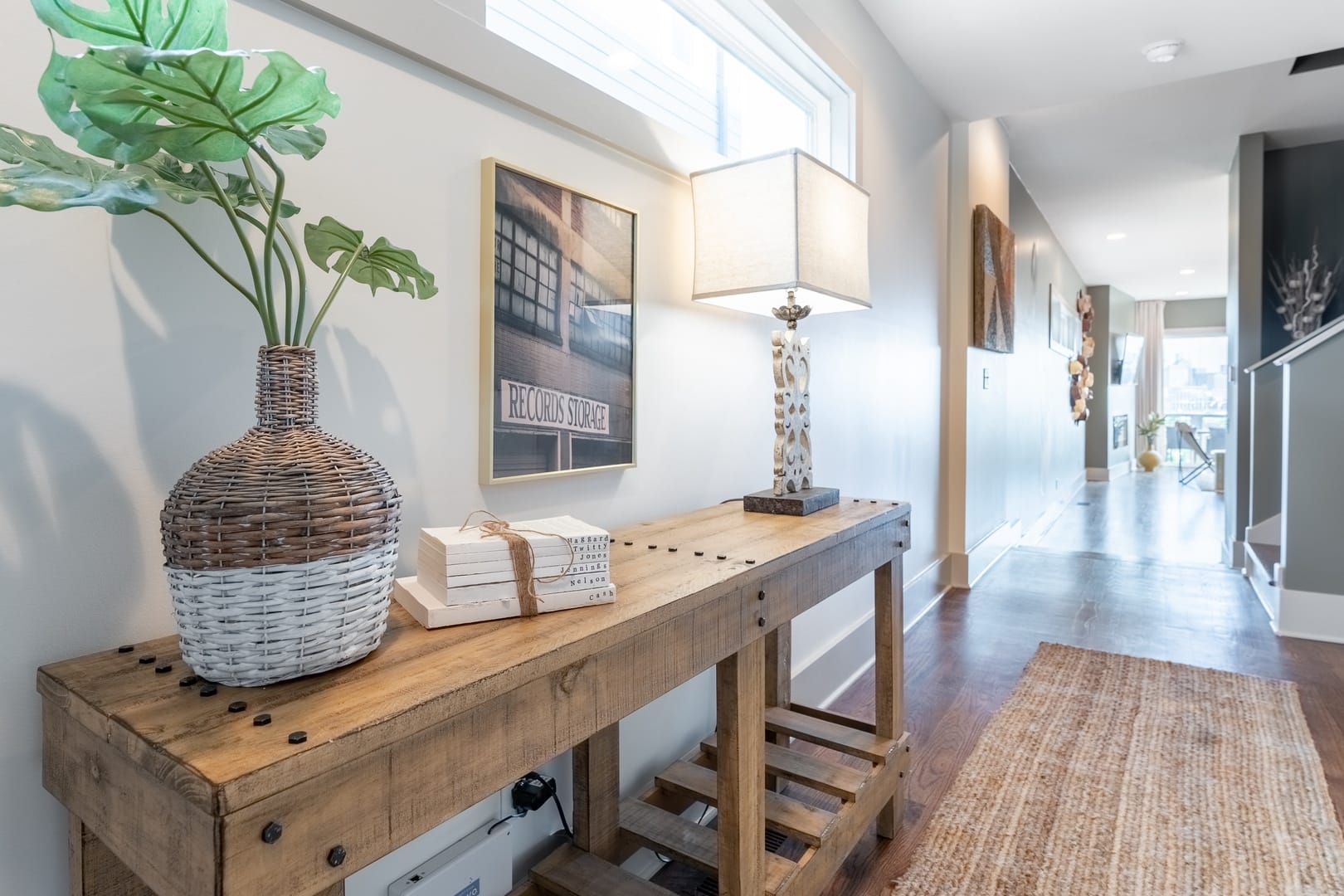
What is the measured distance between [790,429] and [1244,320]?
4.10 m

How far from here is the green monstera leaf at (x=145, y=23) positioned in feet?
1.65

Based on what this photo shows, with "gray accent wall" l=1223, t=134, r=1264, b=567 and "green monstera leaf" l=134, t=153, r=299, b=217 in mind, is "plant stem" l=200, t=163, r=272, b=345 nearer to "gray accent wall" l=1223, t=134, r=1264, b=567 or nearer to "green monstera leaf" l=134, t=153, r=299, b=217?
"green monstera leaf" l=134, t=153, r=299, b=217

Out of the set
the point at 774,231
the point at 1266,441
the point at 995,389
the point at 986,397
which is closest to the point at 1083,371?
the point at 1266,441

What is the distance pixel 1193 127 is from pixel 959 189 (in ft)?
6.11

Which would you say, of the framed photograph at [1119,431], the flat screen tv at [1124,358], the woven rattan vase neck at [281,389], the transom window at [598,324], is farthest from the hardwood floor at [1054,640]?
the flat screen tv at [1124,358]

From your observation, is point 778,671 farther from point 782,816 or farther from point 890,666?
point 782,816

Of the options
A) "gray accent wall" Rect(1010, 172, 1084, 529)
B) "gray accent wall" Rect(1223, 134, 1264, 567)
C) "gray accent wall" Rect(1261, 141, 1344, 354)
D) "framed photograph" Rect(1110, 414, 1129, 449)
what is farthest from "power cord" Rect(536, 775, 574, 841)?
"framed photograph" Rect(1110, 414, 1129, 449)

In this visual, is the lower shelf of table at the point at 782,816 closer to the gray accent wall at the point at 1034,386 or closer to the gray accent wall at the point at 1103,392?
the gray accent wall at the point at 1034,386

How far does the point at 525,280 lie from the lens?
3.92ft

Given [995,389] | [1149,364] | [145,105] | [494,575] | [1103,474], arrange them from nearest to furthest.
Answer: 1. [145,105]
2. [494,575]
3. [995,389]
4. [1103,474]
5. [1149,364]

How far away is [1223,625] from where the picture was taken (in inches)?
121

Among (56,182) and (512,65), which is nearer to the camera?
(56,182)

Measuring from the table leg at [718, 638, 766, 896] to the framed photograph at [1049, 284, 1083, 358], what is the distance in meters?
6.31

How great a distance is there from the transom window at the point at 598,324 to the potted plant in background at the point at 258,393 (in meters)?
0.61
